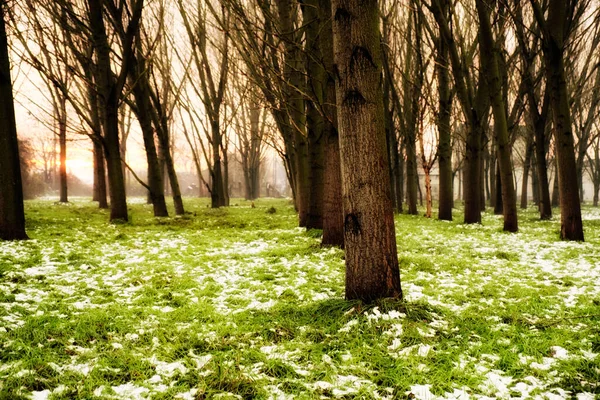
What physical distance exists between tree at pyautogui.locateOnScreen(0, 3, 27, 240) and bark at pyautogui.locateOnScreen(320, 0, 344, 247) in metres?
5.82

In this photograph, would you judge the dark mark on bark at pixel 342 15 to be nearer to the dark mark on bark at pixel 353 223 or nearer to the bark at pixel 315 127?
the dark mark on bark at pixel 353 223

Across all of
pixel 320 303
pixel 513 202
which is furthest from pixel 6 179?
pixel 513 202

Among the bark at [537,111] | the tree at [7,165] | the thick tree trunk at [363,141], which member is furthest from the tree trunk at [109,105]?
the bark at [537,111]

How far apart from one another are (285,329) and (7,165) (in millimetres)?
6434

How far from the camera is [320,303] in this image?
365cm

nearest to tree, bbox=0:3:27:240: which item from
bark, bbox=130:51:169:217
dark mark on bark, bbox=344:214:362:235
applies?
bark, bbox=130:51:169:217

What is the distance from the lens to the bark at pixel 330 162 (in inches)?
233

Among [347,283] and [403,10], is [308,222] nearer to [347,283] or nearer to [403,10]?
[347,283]

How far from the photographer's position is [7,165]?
244 inches

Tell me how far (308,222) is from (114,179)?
5.87 metres

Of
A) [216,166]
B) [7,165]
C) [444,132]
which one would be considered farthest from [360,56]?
[216,166]

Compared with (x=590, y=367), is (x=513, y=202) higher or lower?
higher

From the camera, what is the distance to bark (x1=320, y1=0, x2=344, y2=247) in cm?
591

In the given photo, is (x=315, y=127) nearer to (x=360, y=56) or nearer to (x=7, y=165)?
(x=360, y=56)
